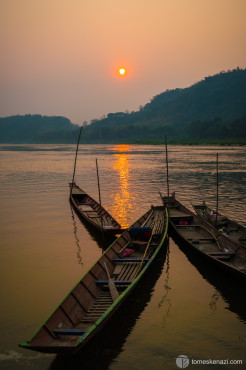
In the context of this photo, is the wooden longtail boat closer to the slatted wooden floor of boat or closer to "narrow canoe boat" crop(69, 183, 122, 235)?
the slatted wooden floor of boat

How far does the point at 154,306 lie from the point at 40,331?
501 cm

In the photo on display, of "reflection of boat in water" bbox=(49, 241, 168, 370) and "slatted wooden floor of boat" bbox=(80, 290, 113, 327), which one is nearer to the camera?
"reflection of boat in water" bbox=(49, 241, 168, 370)

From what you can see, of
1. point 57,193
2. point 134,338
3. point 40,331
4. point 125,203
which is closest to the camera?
point 40,331

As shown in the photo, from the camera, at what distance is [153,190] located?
39469mm

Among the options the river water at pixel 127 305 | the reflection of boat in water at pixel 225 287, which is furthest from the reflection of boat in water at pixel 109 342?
the reflection of boat in water at pixel 225 287

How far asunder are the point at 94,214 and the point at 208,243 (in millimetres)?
10300

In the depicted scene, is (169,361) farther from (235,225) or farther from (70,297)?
(235,225)

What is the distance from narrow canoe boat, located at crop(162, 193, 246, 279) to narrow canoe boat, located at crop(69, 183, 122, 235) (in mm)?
3832

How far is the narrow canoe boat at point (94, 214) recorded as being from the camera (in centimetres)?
1892

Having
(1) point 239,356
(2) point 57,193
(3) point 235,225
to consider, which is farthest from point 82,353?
(2) point 57,193

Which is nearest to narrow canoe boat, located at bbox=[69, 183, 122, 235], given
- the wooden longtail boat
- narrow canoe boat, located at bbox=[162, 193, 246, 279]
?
the wooden longtail boat

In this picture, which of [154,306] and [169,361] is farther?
[154,306]

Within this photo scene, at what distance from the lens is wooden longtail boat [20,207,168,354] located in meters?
8.15

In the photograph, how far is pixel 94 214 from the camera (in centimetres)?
2488
